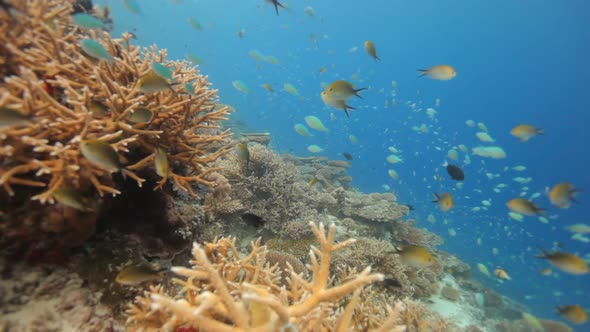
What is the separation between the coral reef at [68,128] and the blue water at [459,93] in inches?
1548

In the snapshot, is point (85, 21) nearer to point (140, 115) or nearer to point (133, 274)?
point (140, 115)

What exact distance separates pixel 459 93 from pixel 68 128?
376 feet

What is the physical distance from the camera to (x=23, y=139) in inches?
74.0

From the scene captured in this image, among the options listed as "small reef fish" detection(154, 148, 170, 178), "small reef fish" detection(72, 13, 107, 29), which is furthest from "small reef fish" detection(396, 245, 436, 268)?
"small reef fish" detection(72, 13, 107, 29)

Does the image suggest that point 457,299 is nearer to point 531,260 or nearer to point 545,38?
point 531,260

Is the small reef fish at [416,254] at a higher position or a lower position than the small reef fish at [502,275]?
lower

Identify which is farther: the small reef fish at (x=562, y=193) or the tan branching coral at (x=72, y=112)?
the small reef fish at (x=562, y=193)

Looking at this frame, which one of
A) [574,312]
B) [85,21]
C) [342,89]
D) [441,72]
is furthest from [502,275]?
[85,21]

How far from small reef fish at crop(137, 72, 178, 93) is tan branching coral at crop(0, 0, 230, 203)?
66 millimetres

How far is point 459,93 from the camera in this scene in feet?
316

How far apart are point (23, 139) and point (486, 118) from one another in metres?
115

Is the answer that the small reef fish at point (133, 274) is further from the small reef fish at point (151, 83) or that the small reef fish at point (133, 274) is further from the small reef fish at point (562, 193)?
the small reef fish at point (562, 193)

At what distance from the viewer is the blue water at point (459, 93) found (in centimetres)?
5734

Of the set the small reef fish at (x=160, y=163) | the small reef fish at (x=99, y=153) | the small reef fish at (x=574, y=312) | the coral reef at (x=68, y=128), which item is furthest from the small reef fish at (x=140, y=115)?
the small reef fish at (x=574, y=312)
